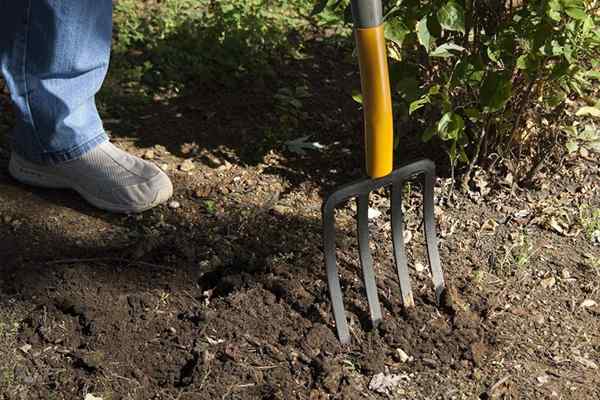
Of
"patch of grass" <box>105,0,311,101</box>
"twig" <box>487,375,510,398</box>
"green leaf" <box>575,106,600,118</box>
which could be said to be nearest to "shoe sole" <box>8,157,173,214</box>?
"patch of grass" <box>105,0,311,101</box>

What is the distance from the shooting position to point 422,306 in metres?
2.85

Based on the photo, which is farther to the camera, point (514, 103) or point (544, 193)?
point (544, 193)

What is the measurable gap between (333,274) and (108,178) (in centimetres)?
100

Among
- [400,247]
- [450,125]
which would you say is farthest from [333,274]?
[450,125]

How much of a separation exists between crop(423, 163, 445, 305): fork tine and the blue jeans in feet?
3.88

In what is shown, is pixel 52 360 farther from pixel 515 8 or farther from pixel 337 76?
pixel 337 76

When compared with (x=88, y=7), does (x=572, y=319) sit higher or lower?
lower

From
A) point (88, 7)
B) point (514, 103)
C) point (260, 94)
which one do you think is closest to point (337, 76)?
point (260, 94)

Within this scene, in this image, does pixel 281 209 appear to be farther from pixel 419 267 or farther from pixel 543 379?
pixel 543 379

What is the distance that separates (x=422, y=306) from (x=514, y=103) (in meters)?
0.84

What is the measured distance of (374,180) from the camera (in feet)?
8.50

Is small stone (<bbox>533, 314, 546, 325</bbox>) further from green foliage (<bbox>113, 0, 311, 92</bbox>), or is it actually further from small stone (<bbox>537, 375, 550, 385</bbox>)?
green foliage (<bbox>113, 0, 311, 92</bbox>)

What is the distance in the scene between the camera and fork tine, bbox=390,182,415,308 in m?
2.71

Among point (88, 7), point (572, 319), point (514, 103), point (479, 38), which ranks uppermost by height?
point (88, 7)
